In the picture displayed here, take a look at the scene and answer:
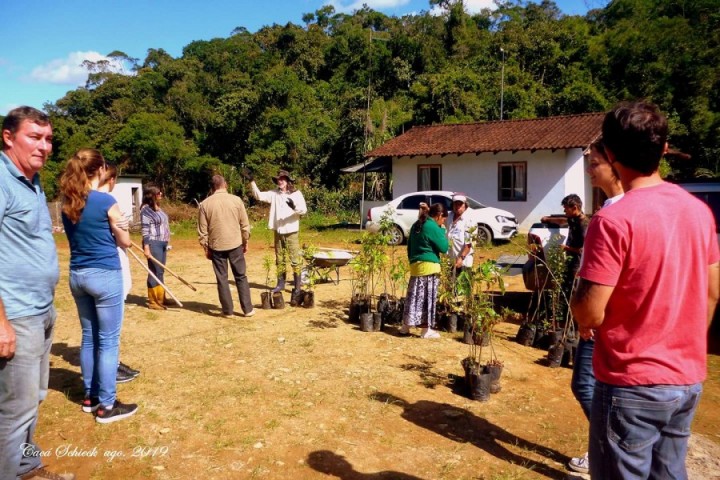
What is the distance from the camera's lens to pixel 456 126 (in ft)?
70.4

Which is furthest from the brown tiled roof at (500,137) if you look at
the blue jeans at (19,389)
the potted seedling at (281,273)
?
the blue jeans at (19,389)

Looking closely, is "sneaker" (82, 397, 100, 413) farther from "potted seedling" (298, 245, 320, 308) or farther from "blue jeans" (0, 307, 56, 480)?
"potted seedling" (298, 245, 320, 308)

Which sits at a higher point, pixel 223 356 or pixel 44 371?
pixel 44 371

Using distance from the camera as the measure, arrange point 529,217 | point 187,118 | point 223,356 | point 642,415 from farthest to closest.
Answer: point 187,118 → point 529,217 → point 223,356 → point 642,415

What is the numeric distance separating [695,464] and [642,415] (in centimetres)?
223

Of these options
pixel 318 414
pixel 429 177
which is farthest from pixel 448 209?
pixel 318 414

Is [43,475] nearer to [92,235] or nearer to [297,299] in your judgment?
[92,235]

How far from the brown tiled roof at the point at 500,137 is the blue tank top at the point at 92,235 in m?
15.7

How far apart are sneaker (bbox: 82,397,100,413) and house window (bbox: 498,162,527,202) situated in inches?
638

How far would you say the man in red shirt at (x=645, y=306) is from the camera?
1.81m

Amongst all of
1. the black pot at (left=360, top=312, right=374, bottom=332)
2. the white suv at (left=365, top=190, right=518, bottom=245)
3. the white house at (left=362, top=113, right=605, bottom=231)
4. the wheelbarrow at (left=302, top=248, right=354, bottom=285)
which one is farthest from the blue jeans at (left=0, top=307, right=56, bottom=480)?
the white house at (left=362, top=113, right=605, bottom=231)

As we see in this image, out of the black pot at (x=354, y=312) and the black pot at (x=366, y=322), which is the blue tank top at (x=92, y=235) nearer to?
the black pot at (x=366, y=322)

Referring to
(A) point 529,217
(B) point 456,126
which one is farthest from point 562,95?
(A) point 529,217

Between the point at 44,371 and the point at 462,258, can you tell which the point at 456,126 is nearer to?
the point at 462,258
